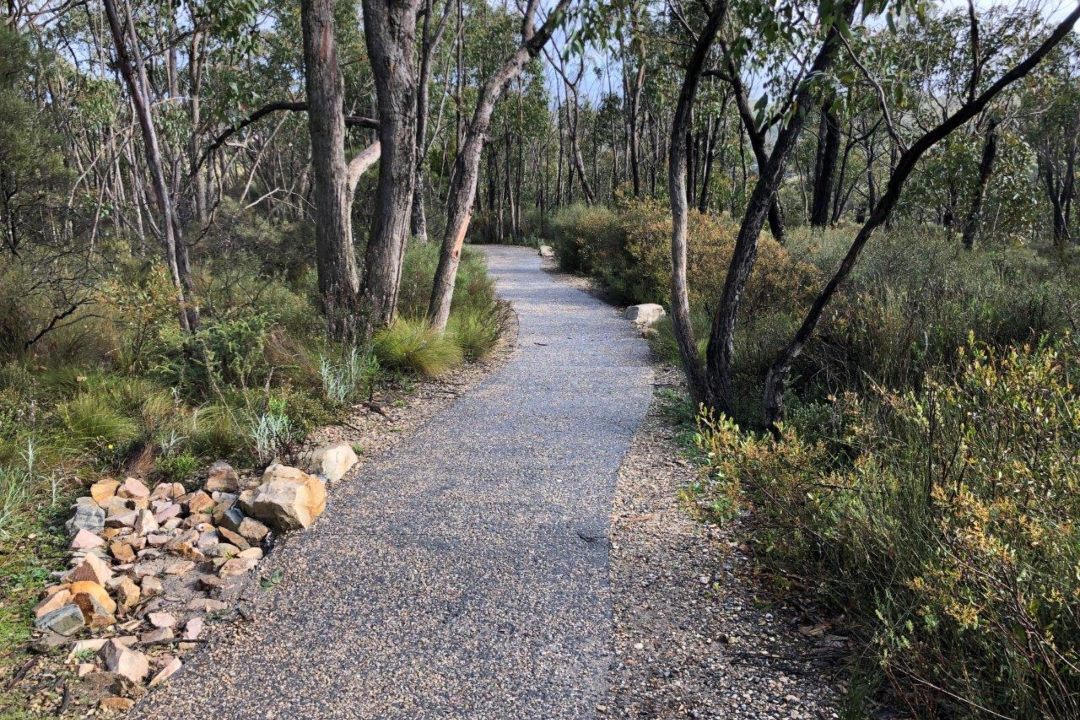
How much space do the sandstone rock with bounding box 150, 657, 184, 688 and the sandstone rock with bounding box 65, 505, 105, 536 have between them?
1.23 meters

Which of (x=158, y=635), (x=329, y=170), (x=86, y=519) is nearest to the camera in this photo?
(x=158, y=635)

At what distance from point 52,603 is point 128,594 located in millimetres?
294

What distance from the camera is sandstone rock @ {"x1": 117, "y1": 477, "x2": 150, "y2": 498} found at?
4051mm

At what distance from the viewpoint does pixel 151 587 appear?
3375 mm

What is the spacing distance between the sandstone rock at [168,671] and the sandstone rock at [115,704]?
0.13m

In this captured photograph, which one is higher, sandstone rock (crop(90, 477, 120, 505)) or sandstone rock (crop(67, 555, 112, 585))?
sandstone rock (crop(90, 477, 120, 505))

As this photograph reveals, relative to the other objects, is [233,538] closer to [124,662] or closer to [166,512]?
[166,512]

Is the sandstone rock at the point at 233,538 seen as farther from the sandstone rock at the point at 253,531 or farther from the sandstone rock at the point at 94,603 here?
the sandstone rock at the point at 94,603

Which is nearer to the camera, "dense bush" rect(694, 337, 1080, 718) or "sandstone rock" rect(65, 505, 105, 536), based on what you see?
"dense bush" rect(694, 337, 1080, 718)

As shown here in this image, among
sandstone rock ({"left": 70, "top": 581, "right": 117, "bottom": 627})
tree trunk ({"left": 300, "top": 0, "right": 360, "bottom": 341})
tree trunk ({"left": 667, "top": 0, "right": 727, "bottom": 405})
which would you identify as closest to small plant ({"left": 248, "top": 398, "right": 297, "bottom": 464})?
sandstone rock ({"left": 70, "top": 581, "right": 117, "bottom": 627})

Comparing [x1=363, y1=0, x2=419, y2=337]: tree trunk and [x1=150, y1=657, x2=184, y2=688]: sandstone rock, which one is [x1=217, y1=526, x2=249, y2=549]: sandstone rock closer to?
[x1=150, y1=657, x2=184, y2=688]: sandstone rock

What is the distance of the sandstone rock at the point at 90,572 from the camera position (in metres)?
3.28

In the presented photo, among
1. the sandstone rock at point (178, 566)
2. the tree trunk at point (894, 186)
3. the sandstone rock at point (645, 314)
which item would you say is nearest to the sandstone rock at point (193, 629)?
the sandstone rock at point (178, 566)

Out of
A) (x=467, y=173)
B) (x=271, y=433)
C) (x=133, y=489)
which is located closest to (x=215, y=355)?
(x=271, y=433)
